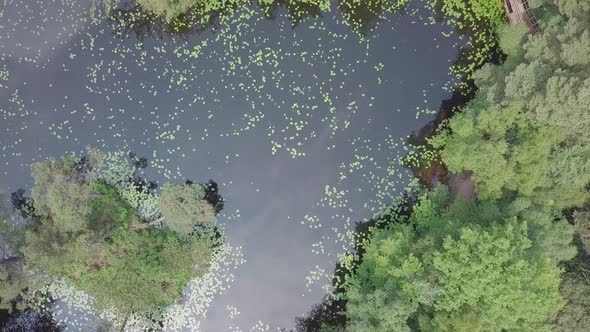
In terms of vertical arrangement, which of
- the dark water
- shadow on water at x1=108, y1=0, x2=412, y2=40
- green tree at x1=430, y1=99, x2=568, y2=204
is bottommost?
green tree at x1=430, y1=99, x2=568, y2=204

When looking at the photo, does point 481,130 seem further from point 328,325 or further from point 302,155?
point 328,325

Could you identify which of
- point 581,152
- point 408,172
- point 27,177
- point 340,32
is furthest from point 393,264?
point 27,177

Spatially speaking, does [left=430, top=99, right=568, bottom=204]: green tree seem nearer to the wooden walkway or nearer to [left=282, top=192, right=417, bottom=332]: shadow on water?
[left=282, top=192, right=417, bottom=332]: shadow on water

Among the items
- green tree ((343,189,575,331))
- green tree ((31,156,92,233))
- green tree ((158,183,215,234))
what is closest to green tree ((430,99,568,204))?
green tree ((343,189,575,331))

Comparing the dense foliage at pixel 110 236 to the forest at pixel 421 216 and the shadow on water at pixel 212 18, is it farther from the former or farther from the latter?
the shadow on water at pixel 212 18

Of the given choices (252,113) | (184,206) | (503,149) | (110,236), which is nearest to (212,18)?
(252,113)
